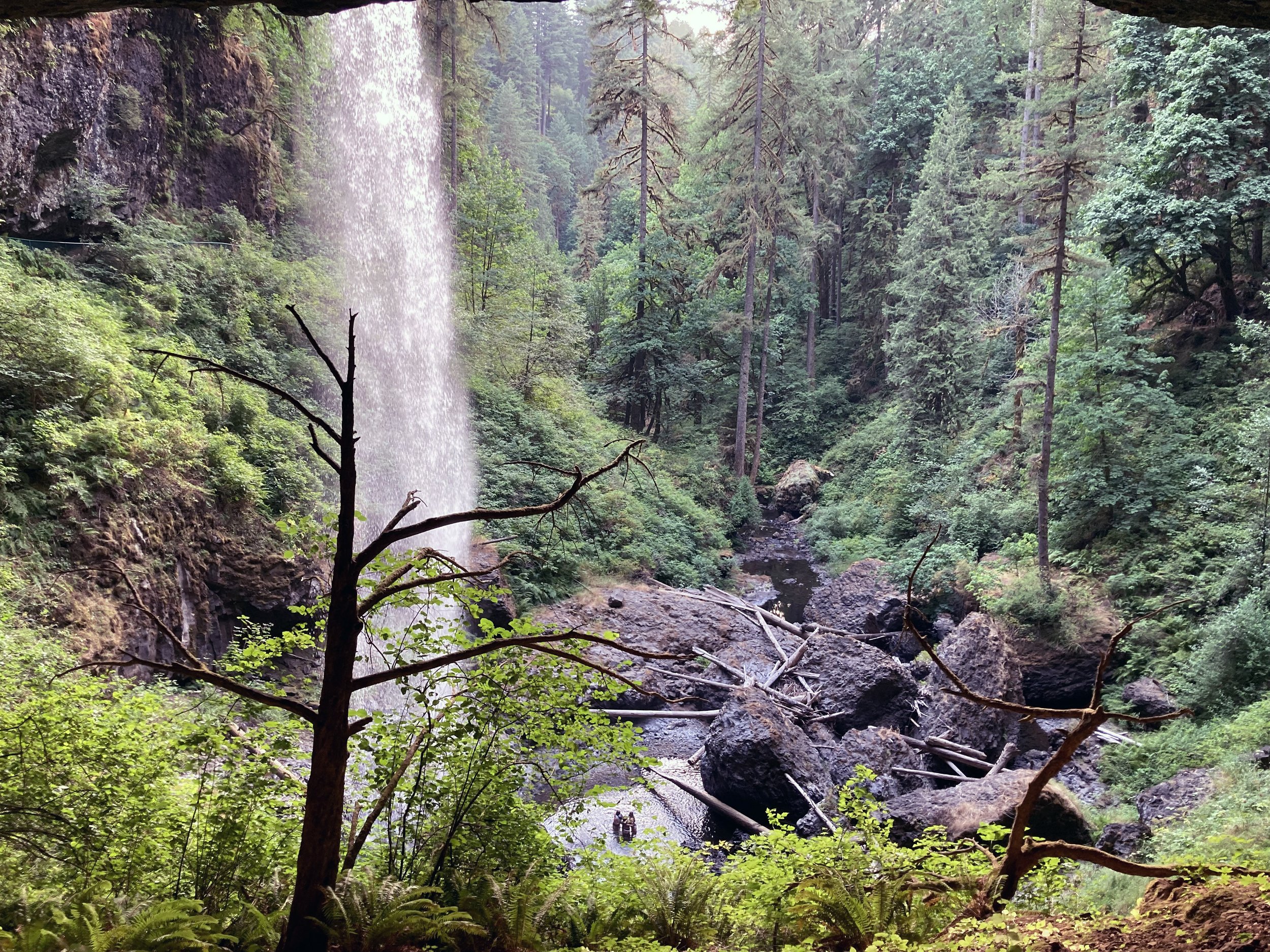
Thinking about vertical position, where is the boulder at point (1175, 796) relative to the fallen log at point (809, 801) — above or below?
above

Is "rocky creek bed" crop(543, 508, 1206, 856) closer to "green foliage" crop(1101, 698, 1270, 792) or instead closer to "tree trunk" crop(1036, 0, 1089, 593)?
"green foliage" crop(1101, 698, 1270, 792)

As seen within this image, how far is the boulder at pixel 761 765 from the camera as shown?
8758 mm

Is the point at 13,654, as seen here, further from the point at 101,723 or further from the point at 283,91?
the point at 283,91

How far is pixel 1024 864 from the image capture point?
3428mm

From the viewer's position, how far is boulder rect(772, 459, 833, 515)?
24328 mm

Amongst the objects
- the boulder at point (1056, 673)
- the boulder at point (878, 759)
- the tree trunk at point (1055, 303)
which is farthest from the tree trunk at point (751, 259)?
the boulder at point (878, 759)

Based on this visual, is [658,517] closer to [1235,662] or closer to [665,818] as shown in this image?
[665,818]

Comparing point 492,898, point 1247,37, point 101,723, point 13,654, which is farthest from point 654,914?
point 1247,37

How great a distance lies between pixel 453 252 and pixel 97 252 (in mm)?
9729

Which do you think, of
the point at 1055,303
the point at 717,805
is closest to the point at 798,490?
the point at 1055,303

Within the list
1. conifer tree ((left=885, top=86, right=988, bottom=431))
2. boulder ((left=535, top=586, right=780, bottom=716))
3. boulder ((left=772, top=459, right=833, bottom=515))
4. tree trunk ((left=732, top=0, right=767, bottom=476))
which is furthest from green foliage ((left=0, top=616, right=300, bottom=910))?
boulder ((left=772, top=459, right=833, bottom=515))

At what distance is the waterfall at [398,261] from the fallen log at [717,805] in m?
6.26

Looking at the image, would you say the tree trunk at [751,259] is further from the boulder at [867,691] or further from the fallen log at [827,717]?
the fallen log at [827,717]

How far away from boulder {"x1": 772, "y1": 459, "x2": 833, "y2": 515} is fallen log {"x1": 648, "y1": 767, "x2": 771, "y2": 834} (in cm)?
1517
